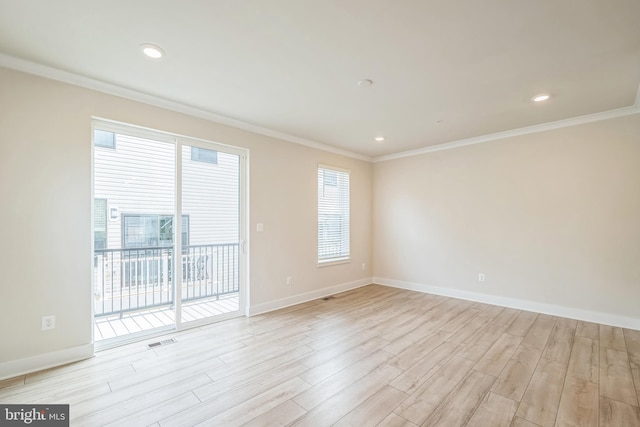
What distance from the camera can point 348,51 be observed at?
2279mm

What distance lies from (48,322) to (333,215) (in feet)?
13.3

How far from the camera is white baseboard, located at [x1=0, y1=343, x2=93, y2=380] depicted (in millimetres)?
2383

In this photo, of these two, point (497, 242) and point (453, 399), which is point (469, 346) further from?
point (497, 242)

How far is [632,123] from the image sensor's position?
3.47 m

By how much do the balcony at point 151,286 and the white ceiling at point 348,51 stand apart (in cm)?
201

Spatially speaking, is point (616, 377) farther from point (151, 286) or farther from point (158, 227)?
point (151, 286)

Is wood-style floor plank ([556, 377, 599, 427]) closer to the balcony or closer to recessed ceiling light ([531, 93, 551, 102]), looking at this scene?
recessed ceiling light ([531, 93, 551, 102])

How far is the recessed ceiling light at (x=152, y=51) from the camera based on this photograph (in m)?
2.20

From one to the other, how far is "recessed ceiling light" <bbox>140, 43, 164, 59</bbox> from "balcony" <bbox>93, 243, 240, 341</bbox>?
2122mm

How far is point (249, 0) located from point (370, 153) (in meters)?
4.27

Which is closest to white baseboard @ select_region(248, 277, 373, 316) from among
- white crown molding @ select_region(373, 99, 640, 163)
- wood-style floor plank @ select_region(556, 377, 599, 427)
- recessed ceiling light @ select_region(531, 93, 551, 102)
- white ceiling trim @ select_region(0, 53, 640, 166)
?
white ceiling trim @ select_region(0, 53, 640, 166)

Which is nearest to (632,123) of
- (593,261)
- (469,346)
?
(593,261)

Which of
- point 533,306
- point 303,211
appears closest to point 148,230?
point 303,211

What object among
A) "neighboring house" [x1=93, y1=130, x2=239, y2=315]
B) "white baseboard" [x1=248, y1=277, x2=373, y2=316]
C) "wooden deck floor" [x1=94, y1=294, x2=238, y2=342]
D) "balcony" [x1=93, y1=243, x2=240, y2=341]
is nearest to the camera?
"neighboring house" [x1=93, y1=130, x2=239, y2=315]
